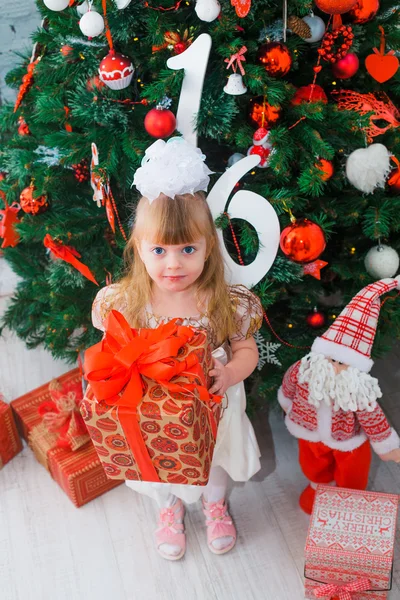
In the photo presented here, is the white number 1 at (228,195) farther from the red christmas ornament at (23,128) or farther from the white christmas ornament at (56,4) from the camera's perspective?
the red christmas ornament at (23,128)

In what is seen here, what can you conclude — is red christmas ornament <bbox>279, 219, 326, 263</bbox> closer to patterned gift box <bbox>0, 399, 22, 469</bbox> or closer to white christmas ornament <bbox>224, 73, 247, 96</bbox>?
white christmas ornament <bbox>224, 73, 247, 96</bbox>

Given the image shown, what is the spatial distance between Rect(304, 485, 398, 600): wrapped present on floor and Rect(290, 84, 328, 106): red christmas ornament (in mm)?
942

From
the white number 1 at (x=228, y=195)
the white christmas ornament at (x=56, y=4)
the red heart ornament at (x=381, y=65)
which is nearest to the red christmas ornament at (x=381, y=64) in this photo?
the red heart ornament at (x=381, y=65)

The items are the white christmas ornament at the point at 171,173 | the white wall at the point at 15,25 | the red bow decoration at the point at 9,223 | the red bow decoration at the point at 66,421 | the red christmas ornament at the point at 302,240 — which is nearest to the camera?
the white christmas ornament at the point at 171,173

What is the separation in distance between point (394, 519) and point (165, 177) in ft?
3.10

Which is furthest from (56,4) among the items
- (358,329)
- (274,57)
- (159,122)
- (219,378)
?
(358,329)

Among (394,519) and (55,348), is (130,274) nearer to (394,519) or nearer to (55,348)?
(55,348)

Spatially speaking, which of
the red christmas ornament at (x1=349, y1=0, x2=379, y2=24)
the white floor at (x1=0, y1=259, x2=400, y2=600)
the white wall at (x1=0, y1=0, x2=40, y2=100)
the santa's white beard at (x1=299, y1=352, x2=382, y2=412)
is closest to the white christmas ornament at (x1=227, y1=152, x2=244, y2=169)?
the red christmas ornament at (x1=349, y1=0, x2=379, y2=24)

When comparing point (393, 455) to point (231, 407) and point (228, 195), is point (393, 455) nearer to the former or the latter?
point (231, 407)

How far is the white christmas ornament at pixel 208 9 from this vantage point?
1.35 m

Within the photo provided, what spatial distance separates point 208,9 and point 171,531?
125 centimetres

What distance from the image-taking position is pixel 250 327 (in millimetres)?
1470

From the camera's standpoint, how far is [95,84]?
1535 millimetres

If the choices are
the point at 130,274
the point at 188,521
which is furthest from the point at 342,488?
the point at 130,274
